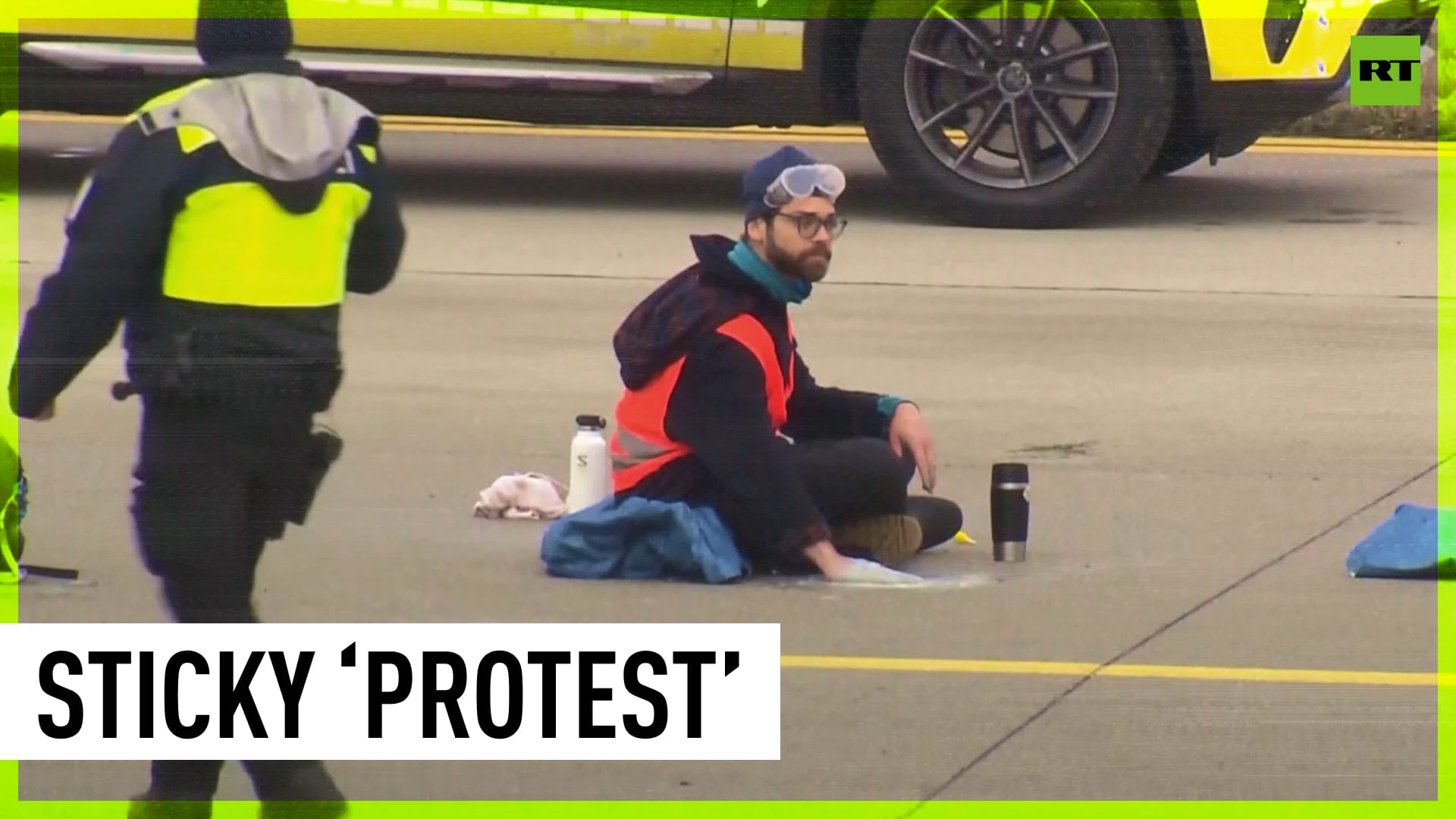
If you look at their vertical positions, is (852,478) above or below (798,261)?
below

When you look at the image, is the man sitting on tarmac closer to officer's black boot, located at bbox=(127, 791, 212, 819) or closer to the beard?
the beard

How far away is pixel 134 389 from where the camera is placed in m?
3.93

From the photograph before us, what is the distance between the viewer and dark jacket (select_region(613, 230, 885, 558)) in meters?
5.80

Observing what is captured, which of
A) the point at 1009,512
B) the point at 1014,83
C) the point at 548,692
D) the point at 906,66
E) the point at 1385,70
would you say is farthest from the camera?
the point at 1385,70

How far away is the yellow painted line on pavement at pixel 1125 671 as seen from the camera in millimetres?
5254

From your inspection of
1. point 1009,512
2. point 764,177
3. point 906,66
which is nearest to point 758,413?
point 764,177

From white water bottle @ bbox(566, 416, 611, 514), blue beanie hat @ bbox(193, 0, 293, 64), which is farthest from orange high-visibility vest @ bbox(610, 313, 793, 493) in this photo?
blue beanie hat @ bbox(193, 0, 293, 64)

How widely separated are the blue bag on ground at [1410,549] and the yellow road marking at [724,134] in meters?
6.88

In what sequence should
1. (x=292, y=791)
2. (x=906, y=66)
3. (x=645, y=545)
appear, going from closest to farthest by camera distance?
1. (x=292, y=791)
2. (x=645, y=545)
3. (x=906, y=66)

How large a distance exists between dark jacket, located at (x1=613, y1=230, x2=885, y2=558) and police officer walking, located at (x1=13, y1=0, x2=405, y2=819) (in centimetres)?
189

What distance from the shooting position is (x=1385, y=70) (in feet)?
40.2

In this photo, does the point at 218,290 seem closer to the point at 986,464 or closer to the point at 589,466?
the point at 589,466

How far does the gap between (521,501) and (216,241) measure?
2.90 metres

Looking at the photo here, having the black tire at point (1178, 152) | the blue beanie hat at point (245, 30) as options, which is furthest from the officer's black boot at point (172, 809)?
the black tire at point (1178, 152)
